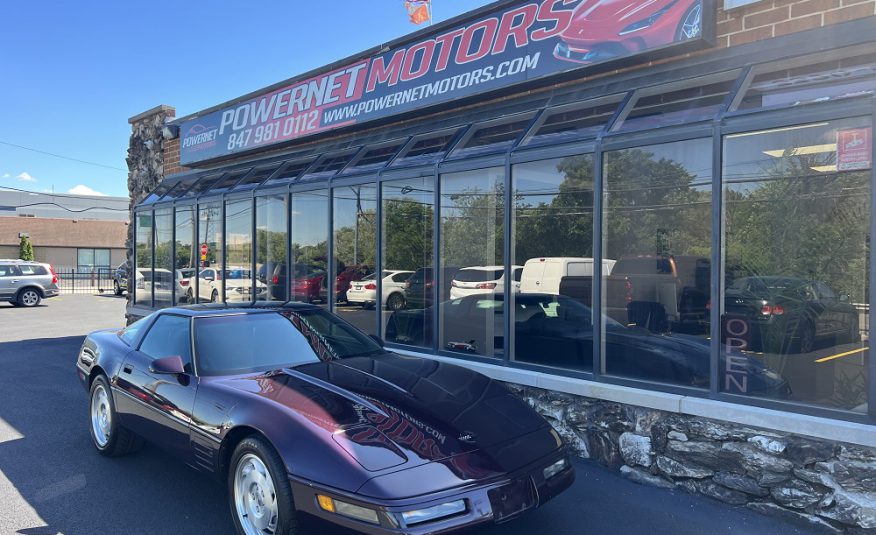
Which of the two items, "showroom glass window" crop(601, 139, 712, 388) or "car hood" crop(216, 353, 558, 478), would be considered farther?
"showroom glass window" crop(601, 139, 712, 388)

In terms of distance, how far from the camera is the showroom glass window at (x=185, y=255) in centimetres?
1210

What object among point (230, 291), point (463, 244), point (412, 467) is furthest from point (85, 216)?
point (412, 467)

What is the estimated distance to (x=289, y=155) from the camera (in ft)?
35.7

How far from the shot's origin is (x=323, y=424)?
3377 mm

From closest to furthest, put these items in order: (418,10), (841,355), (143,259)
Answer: (841,355), (418,10), (143,259)

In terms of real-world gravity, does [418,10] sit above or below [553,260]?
above

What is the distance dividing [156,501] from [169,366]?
1007 millimetres

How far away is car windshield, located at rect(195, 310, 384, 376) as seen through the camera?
4.36 metres

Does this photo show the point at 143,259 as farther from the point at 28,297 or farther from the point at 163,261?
the point at 28,297

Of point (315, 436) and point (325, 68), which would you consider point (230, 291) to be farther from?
point (315, 436)

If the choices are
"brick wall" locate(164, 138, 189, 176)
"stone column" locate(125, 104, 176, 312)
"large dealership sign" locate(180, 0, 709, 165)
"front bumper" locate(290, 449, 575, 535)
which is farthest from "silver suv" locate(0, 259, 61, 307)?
"front bumper" locate(290, 449, 575, 535)

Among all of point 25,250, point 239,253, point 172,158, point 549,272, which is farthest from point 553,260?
point 25,250

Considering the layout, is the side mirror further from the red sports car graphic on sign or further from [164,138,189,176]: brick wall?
[164,138,189,176]: brick wall

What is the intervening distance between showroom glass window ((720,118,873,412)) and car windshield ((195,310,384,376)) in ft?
9.98
